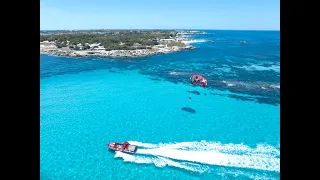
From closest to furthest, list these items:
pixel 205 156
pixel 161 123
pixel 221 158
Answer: pixel 221 158 → pixel 205 156 → pixel 161 123

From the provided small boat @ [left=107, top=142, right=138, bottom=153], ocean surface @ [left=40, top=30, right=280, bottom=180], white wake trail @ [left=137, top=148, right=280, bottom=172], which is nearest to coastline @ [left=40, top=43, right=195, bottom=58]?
ocean surface @ [left=40, top=30, right=280, bottom=180]

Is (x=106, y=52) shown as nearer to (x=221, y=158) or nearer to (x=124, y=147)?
(x=124, y=147)

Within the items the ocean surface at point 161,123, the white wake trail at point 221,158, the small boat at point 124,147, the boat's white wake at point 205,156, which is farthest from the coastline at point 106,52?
the white wake trail at point 221,158

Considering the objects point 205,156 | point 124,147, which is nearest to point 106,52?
point 124,147

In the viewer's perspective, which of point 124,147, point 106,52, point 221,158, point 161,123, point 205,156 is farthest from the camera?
point 106,52

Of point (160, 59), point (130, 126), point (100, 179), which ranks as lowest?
point (100, 179)

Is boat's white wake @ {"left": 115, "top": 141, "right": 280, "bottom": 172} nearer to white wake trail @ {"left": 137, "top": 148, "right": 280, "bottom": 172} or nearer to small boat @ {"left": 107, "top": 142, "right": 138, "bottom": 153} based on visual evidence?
white wake trail @ {"left": 137, "top": 148, "right": 280, "bottom": 172}

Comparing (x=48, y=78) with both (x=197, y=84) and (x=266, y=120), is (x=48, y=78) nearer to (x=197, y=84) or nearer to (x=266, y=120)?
(x=197, y=84)
